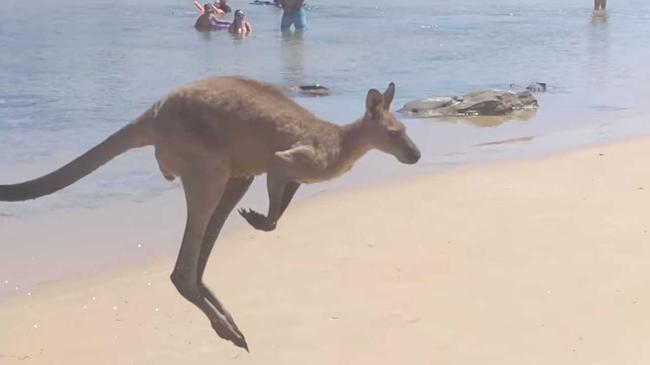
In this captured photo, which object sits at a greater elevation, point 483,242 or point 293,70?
point 483,242

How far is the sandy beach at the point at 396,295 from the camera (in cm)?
613

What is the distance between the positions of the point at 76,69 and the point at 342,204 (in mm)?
11970

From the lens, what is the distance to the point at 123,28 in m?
29.0

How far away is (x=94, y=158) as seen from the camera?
13.9 ft

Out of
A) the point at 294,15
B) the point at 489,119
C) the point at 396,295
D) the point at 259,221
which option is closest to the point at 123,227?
the point at 396,295

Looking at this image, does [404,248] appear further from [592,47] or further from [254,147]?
[592,47]

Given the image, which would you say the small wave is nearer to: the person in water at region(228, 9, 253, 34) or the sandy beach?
the sandy beach

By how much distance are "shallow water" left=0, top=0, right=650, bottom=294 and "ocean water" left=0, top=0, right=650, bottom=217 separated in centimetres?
4

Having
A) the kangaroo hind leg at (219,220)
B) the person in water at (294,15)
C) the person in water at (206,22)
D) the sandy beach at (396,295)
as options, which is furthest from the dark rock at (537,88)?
the kangaroo hind leg at (219,220)

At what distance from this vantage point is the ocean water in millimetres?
12773

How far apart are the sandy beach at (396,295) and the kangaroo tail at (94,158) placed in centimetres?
209

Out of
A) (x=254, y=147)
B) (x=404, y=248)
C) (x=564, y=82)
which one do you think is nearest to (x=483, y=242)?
(x=404, y=248)

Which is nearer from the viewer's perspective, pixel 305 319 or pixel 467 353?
pixel 467 353

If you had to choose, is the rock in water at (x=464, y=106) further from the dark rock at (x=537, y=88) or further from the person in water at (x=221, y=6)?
the person in water at (x=221, y=6)
